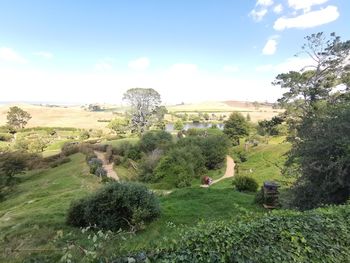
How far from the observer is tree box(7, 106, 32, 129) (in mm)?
72375

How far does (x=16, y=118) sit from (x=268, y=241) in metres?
81.3

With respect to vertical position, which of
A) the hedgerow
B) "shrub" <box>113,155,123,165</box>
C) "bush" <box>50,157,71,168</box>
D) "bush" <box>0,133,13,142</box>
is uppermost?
the hedgerow

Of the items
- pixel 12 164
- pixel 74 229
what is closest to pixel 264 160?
pixel 12 164

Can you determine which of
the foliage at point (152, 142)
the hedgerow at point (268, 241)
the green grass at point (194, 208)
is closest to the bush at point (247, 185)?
the green grass at point (194, 208)

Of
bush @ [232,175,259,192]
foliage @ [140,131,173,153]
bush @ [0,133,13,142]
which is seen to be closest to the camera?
bush @ [232,175,259,192]

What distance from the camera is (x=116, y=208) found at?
10250 mm

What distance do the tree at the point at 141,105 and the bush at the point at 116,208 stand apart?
50.7 metres

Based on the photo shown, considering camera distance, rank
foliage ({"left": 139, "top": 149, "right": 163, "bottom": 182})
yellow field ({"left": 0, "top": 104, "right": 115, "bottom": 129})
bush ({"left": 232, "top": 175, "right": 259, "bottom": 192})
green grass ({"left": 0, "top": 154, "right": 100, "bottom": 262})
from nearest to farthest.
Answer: green grass ({"left": 0, "top": 154, "right": 100, "bottom": 262}) < bush ({"left": 232, "top": 175, "right": 259, "bottom": 192}) < foliage ({"left": 139, "top": 149, "right": 163, "bottom": 182}) < yellow field ({"left": 0, "top": 104, "right": 115, "bottom": 129})

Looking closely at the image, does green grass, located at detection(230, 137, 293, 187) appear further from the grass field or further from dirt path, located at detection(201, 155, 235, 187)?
the grass field

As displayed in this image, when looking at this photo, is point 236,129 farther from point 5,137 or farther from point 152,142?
point 5,137

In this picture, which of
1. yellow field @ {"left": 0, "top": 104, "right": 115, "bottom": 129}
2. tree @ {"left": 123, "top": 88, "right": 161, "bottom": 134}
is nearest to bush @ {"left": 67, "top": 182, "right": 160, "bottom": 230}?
tree @ {"left": 123, "top": 88, "right": 161, "bottom": 134}

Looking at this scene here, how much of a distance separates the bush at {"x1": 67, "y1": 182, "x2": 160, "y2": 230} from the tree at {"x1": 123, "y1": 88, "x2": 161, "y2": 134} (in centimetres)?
5072

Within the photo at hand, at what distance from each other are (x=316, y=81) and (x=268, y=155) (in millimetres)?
12362

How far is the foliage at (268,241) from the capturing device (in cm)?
435
